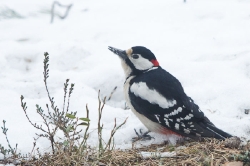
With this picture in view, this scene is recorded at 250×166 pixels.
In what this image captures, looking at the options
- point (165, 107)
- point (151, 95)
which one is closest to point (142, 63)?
point (151, 95)

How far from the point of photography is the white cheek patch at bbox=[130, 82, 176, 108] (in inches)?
185

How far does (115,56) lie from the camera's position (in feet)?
22.2

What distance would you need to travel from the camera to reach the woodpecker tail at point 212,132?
429cm

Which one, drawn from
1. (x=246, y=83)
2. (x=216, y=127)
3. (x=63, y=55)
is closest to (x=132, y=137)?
(x=216, y=127)

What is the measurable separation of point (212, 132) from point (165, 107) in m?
0.53

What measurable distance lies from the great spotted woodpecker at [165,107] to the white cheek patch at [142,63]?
0.20 m

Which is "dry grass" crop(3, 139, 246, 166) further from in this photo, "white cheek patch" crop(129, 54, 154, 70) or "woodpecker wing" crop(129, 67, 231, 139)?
"white cheek patch" crop(129, 54, 154, 70)

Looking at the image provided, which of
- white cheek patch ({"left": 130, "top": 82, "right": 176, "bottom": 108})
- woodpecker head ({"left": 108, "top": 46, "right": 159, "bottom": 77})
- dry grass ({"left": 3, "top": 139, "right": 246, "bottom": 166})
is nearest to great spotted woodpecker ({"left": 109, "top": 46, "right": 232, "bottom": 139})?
white cheek patch ({"left": 130, "top": 82, "right": 176, "bottom": 108})

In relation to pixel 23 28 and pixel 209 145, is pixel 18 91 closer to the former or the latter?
pixel 23 28

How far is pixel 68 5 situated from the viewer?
8.43 meters

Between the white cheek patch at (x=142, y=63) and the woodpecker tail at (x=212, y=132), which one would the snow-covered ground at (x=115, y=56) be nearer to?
the woodpecker tail at (x=212, y=132)

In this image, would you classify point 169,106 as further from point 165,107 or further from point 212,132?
point 212,132

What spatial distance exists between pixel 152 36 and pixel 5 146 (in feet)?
11.2

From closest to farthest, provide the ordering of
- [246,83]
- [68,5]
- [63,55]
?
[246,83] → [63,55] → [68,5]
